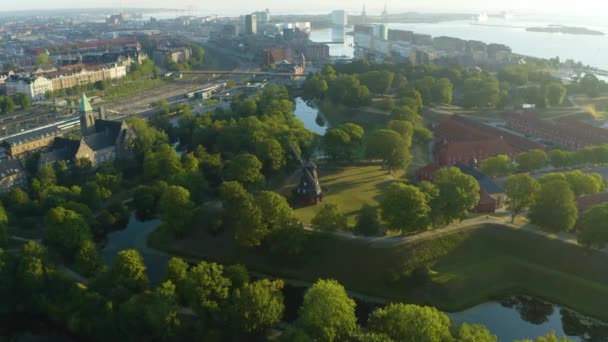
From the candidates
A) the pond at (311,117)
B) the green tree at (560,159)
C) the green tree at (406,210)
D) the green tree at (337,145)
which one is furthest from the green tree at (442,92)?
the green tree at (406,210)

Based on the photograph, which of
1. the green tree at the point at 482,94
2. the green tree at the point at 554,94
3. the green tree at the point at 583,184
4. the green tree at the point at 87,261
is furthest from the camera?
the green tree at the point at 482,94

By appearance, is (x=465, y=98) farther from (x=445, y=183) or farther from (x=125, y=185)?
(x=125, y=185)

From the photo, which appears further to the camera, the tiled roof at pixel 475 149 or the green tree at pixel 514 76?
the green tree at pixel 514 76

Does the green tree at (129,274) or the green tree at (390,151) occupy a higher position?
the green tree at (390,151)

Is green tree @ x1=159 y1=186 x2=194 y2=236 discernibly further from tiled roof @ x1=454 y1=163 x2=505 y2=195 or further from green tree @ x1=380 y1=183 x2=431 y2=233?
tiled roof @ x1=454 y1=163 x2=505 y2=195

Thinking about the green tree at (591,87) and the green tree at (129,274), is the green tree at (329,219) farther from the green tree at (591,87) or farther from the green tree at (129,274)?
the green tree at (591,87)

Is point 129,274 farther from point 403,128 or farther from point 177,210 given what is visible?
point 403,128

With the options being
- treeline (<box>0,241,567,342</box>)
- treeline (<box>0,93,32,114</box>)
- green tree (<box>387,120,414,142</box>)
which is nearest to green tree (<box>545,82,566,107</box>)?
green tree (<box>387,120,414,142</box>)
